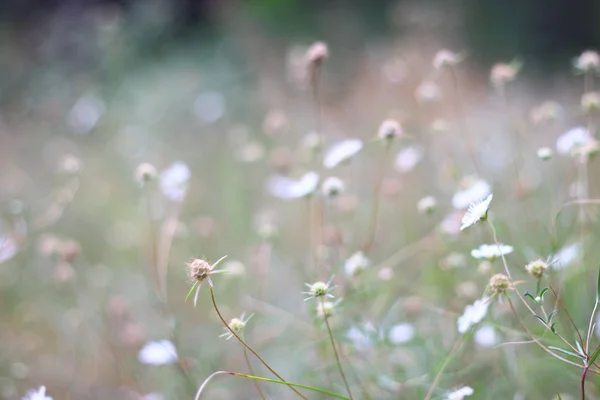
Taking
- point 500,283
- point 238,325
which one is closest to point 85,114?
point 238,325

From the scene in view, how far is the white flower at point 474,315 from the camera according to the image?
618mm

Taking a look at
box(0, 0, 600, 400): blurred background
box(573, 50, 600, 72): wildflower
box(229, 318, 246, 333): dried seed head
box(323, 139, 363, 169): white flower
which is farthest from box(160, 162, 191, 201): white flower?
box(573, 50, 600, 72): wildflower

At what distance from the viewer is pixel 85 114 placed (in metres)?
1.84

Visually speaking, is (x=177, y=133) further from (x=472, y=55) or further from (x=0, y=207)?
(x=472, y=55)

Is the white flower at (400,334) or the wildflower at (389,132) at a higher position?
the wildflower at (389,132)

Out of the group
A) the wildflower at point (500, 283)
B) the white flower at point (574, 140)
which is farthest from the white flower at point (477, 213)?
the white flower at point (574, 140)

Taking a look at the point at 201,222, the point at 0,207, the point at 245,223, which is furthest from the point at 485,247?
the point at 0,207

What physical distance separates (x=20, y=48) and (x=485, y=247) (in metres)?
2.50

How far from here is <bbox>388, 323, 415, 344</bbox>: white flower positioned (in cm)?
81

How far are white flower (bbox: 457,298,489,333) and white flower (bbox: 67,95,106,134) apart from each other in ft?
4.42

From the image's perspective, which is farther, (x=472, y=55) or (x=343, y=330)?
(x=472, y=55)

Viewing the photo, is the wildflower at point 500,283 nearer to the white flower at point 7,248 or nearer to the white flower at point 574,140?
the white flower at point 574,140

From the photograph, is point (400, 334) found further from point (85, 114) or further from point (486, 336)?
point (85, 114)

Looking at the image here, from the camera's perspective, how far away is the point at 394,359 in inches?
34.3
